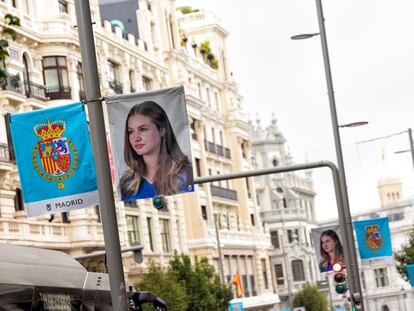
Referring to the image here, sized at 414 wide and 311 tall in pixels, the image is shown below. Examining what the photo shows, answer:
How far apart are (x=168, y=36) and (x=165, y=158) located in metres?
57.7

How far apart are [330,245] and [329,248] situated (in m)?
0.09

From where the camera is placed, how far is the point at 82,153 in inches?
569

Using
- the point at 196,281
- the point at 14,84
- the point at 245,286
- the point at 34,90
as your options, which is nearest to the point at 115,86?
the point at 196,281

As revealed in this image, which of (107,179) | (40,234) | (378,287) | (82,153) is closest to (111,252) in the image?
(107,179)

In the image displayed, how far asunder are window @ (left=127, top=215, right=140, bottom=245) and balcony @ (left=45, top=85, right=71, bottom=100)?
395 inches

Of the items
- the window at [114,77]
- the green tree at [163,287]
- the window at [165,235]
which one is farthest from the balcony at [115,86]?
the green tree at [163,287]

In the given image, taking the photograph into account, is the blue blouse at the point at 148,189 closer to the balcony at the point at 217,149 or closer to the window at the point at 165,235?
the window at the point at 165,235

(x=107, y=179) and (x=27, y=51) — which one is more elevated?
(x=27, y=51)

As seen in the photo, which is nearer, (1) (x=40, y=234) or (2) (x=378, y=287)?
(1) (x=40, y=234)

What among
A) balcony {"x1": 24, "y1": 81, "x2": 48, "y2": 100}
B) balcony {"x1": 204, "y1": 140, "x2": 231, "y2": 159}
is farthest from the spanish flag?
balcony {"x1": 24, "y1": 81, "x2": 48, "y2": 100}

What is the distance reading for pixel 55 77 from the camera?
53125 millimetres

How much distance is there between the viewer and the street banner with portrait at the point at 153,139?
576 inches

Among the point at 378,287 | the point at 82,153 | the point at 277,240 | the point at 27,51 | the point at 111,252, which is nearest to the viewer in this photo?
the point at 111,252

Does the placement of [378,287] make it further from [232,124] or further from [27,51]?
[27,51]
